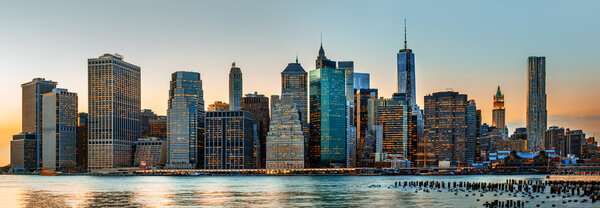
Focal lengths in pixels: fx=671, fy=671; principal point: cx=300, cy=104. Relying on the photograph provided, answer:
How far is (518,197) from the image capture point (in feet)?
408

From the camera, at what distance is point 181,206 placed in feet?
385

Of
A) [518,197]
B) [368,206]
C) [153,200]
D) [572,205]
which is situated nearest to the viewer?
[572,205]

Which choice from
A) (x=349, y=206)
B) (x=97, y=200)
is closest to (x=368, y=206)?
(x=349, y=206)

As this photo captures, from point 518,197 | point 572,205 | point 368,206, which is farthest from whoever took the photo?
point 518,197

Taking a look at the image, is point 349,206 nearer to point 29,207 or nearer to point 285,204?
point 285,204

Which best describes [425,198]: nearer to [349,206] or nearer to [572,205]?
[349,206]

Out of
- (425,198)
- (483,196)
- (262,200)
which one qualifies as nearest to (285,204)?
(262,200)

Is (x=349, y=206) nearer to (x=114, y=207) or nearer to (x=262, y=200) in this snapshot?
(x=262, y=200)

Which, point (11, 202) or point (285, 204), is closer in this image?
point (285, 204)

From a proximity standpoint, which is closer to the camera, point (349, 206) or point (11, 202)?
point (349, 206)

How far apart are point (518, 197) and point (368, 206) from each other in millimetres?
30374

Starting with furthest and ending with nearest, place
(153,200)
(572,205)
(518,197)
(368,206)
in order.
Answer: (153,200) → (518,197) → (368,206) → (572,205)

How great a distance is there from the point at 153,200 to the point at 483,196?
6453 cm

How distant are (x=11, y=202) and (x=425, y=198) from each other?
8093 cm
